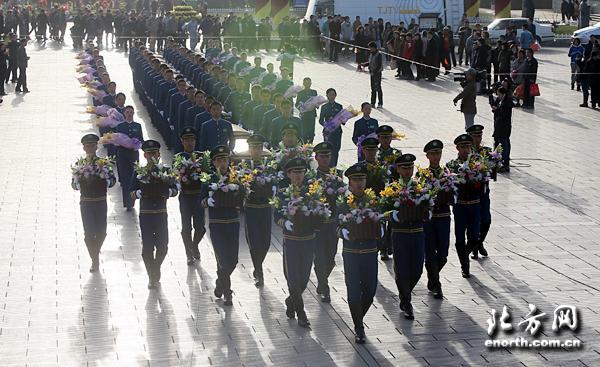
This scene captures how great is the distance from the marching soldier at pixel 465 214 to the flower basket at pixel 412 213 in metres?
1.79

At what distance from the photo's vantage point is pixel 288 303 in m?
12.9

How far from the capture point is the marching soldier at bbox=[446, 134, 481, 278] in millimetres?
14648

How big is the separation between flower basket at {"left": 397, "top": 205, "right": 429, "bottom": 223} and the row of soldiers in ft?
0.15

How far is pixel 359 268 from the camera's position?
39.9ft

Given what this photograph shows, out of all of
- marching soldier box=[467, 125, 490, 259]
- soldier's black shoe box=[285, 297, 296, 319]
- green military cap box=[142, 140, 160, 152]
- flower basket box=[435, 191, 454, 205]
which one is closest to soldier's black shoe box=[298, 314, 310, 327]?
soldier's black shoe box=[285, 297, 296, 319]

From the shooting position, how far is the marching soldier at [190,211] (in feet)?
50.2

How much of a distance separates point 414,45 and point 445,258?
24.5m

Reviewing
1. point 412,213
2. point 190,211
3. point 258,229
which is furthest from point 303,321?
point 190,211

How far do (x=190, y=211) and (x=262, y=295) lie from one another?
1995 millimetres

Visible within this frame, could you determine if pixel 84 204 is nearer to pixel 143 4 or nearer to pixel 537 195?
pixel 537 195

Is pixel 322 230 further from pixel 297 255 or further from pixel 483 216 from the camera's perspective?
pixel 483 216

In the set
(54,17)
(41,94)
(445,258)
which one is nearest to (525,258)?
(445,258)

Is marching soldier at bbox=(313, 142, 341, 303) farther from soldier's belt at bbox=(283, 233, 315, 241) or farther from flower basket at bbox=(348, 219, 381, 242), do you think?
flower basket at bbox=(348, 219, 381, 242)

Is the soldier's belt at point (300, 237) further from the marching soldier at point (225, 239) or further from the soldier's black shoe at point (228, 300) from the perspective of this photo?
the soldier's black shoe at point (228, 300)
